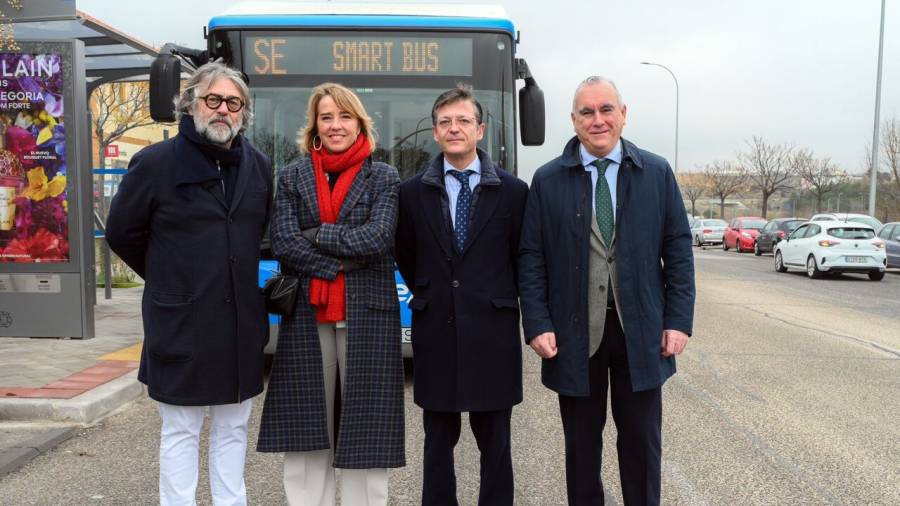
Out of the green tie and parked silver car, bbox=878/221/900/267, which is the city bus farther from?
parked silver car, bbox=878/221/900/267

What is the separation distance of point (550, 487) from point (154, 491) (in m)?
2.09

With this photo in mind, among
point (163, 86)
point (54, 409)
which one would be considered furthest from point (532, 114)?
point (54, 409)

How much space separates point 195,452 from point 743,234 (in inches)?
1311

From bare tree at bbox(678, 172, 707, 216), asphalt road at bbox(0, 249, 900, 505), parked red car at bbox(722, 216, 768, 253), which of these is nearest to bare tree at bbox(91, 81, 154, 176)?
asphalt road at bbox(0, 249, 900, 505)

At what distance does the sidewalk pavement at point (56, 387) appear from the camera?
479cm

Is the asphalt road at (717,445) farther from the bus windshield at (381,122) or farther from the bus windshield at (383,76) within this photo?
the bus windshield at (383,76)

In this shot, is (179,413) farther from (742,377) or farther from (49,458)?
(742,377)

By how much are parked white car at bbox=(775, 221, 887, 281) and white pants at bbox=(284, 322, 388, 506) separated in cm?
1780

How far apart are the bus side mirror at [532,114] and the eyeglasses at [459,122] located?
2.99 m

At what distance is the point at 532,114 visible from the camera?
6.05 metres

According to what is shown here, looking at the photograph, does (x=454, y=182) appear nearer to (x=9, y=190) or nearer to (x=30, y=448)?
(x=30, y=448)

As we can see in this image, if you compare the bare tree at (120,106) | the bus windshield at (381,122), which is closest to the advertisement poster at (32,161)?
the bus windshield at (381,122)

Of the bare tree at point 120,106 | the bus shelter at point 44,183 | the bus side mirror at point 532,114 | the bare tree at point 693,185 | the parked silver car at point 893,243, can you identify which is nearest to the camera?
the bus side mirror at point 532,114

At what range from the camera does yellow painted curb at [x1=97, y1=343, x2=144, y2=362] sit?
700cm
